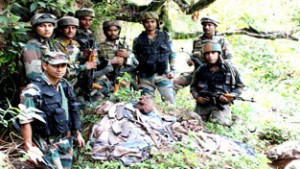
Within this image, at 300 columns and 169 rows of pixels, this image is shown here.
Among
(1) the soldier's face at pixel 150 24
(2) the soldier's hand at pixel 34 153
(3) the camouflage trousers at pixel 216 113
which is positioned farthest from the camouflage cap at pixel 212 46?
(2) the soldier's hand at pixel 34 153

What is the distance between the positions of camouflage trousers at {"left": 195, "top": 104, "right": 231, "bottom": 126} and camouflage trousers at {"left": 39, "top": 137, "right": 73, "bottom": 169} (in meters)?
3.33

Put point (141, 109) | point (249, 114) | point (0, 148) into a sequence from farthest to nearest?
point (249, 114) < point (141, 109) < point (0, 148)

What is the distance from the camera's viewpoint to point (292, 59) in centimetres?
1444

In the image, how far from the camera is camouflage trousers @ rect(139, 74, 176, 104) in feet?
28.5

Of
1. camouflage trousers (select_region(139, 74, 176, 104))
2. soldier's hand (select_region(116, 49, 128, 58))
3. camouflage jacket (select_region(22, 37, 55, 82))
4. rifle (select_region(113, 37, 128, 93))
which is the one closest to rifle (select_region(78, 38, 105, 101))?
soldier's hand (select_region(116, 49, 128, 58))

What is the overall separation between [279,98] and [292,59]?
118 inches

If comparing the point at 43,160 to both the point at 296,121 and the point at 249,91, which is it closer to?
the point at 296,121

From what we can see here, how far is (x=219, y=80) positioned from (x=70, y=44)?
8.86ft

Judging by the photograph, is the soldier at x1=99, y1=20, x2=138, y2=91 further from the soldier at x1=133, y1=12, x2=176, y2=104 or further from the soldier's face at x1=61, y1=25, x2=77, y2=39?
the soldier's face at x1=61, y1=25, x2=77, y2=39

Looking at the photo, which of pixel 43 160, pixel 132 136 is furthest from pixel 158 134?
pixel 43 160

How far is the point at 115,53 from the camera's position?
809 centimetres

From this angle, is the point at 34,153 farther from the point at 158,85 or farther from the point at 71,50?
the point at 158,85

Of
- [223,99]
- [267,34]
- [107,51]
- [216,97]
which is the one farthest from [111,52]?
[267,34]

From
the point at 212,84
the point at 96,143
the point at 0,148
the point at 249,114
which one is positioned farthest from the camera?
the point at 249,114
